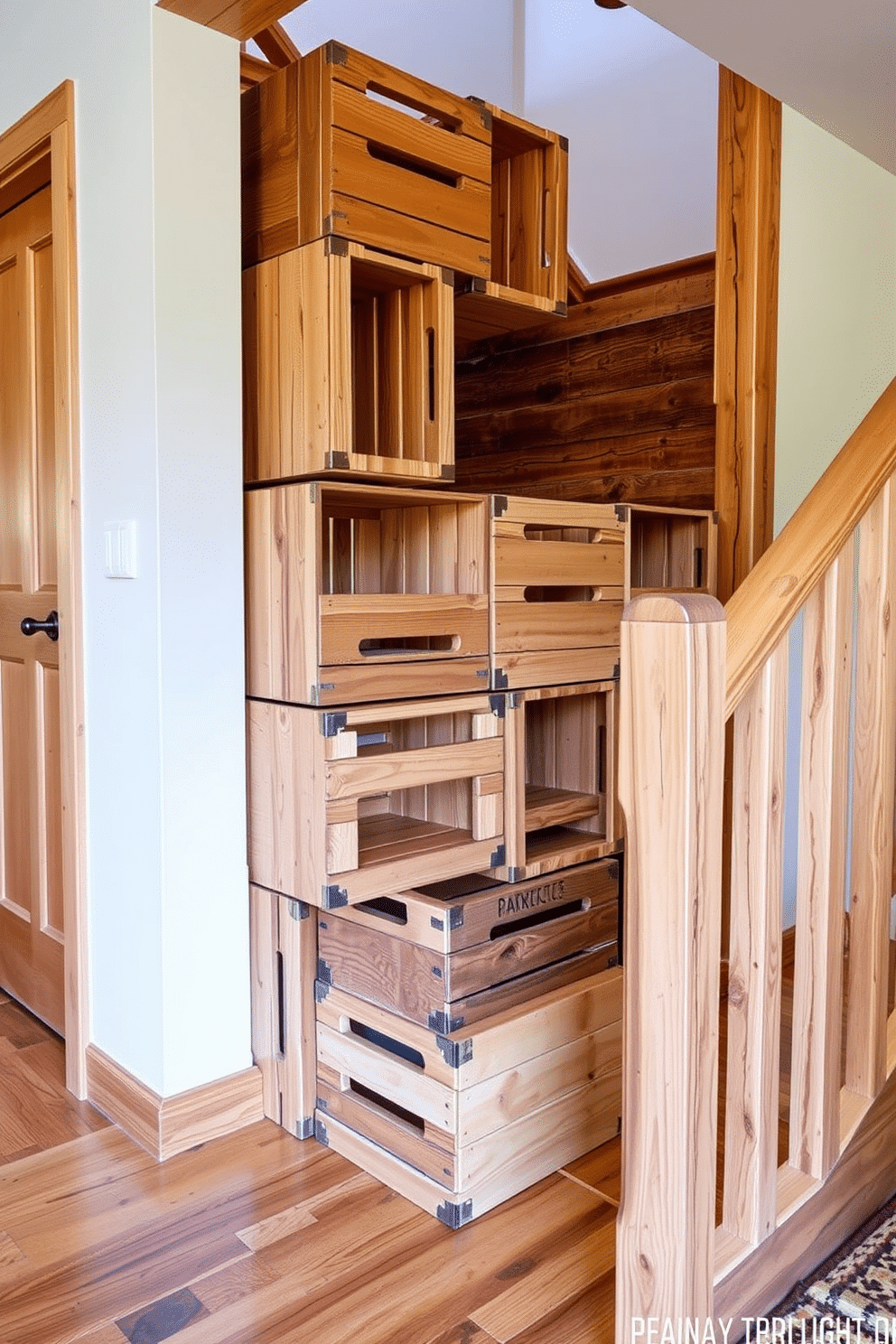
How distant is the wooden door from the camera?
2322mm

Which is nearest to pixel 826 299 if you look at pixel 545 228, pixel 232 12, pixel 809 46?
pixel 545 228

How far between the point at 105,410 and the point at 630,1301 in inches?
64.7

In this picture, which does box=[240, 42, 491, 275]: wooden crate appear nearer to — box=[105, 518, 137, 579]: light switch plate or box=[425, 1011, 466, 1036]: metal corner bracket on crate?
box=[105, 518, 137, 579]: light switch plate

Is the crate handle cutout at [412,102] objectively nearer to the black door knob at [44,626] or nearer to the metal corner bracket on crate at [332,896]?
the black door knob at [44,626]

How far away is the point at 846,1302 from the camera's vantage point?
Result: 4.59 feet

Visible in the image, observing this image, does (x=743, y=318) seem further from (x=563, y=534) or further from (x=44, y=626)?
(x=44, y=626)

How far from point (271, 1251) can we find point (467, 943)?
1.81 feet

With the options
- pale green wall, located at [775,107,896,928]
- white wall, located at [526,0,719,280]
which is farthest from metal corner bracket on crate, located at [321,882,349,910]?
white wall, located at [526,0,719,280]

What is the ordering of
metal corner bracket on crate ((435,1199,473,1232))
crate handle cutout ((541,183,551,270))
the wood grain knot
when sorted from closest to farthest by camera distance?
the wood grain knot → metal corner bracket on crate ((435,1199,473,1232)) → crate handle cutout ((541,183,551,270))

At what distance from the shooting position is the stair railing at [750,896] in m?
1.12

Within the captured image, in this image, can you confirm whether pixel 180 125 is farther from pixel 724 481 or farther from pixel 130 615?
pixel 724 481

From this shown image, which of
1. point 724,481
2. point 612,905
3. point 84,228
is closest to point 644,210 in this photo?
point 724,481

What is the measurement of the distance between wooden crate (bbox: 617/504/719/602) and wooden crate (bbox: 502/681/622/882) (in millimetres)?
398

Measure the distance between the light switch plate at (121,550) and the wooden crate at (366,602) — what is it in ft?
0.67
